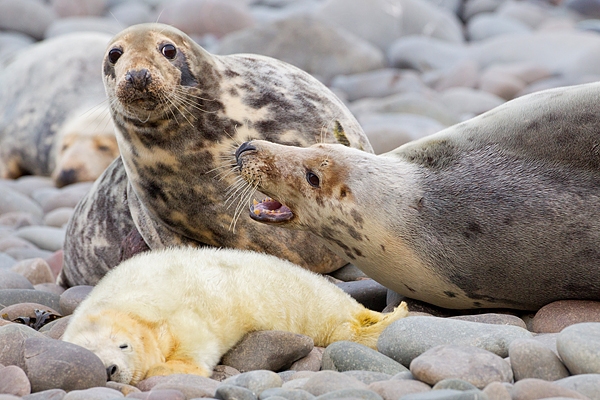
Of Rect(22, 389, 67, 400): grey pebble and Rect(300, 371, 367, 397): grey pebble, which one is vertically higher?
Rect(300, 371, 367, 397): grey pebble

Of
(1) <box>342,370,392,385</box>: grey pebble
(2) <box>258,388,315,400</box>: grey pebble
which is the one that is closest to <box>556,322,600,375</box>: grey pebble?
(1) <box>342,370,392,385</box>: grey pebble

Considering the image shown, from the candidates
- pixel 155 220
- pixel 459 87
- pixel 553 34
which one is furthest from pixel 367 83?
pixel 155 220

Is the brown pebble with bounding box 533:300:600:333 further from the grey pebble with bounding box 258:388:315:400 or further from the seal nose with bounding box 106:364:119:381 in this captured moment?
the seal nose with bounding box 106:364:119:381

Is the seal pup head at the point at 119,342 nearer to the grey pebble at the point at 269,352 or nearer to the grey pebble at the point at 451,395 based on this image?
the grey pebble at the point at 269,352

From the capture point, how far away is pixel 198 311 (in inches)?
128

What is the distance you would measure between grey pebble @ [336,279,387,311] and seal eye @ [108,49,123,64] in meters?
1.44

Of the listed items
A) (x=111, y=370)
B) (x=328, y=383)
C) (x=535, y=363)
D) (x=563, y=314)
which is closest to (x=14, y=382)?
(x=111, y=370)

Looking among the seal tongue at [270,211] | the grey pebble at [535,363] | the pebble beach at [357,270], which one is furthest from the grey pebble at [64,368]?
the seal tongue at [270,211]

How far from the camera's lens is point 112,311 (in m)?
3.12

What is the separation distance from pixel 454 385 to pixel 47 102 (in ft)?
25.6

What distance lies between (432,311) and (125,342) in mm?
1468

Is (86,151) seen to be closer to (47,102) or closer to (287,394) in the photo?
(47,102)

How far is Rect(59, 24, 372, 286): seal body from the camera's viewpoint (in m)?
4.30

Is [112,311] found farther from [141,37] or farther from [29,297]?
[141,37]
